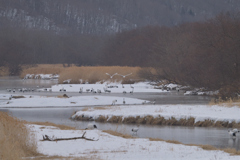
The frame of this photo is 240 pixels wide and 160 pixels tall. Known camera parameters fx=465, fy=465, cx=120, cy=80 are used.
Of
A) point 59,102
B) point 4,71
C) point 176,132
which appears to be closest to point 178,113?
point 176,132

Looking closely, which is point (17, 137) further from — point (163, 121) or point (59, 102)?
point (59, 102)

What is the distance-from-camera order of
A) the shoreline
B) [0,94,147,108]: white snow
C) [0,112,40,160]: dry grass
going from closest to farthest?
1. [0,112,40,160]: dry grass
2. the shoreline
3. [0,94,147,108]: white snow

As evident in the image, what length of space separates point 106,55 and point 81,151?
298ft

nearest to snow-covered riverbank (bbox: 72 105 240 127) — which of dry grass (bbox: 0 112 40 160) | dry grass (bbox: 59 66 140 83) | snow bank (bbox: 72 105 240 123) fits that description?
snow bank (bbox: 72 105 240 123)

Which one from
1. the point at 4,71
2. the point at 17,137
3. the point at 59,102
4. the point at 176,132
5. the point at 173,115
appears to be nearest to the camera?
the point at 17,137

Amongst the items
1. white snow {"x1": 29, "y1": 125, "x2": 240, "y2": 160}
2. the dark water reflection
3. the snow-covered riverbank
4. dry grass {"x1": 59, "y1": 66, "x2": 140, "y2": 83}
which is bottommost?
the dark water reflection

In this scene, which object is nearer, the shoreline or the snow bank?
the shoreline

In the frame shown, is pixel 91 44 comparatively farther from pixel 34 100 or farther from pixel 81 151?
pixel 81 151

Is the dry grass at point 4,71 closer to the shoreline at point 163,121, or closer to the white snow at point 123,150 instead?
the shoreline at point 163,121

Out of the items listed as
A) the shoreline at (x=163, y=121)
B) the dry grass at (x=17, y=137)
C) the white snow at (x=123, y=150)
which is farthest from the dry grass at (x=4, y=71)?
the dry grass at (x=17, y=137)

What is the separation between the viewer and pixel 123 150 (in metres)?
13.1

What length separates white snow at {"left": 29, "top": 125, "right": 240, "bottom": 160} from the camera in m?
12.4

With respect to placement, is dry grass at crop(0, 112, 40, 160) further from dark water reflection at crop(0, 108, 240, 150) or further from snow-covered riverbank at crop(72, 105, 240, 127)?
snow-covered riverbank at crop(72, 105, 240, 127)

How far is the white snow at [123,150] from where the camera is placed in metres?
12.4
